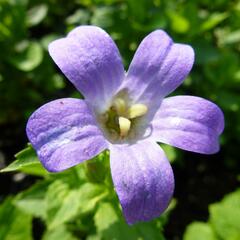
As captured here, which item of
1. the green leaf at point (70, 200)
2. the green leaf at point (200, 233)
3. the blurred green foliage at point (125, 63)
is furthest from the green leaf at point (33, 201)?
the green leaf at point (200, 233)

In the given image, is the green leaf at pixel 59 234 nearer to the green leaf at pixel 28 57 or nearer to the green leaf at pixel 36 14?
the green leaf at pixel 28 57

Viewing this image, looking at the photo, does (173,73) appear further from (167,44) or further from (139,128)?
(139,128)

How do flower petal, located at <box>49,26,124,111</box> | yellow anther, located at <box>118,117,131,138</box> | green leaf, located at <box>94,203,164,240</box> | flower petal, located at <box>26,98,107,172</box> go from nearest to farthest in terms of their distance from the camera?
flower petal, located at <box>26,98,107,172</box> < flower petal, located at <box>49,26,124,111</box> < yellow anther, located at <box>118,117,131,138</box> < green leaf, located at <box>94,203,164,240</box>

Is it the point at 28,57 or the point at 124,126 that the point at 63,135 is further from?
the point at 28,57

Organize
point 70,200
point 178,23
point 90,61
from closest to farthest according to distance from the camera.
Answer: point 90,61 → point 70,200 → point 178,23

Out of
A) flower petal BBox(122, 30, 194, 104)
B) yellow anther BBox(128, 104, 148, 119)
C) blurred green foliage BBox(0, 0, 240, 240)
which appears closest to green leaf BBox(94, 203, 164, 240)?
blurred green foliage BBox(0, 0, 240, 240)

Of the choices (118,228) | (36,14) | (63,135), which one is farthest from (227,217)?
(36,14)

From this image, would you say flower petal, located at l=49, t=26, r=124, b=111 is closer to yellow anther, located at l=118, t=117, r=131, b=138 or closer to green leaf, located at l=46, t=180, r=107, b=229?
yellow anther, located at l=118, t=117, r=131, b=138
